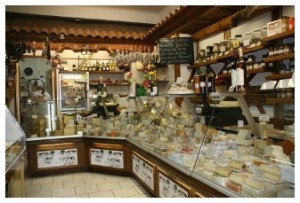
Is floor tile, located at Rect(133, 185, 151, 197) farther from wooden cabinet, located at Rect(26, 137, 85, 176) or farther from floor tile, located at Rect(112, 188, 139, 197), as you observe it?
wooden cabinet, located at Rect(26, 137, 85, 176)

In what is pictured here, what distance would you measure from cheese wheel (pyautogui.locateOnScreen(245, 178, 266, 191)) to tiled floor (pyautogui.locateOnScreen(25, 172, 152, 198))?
7.58ft

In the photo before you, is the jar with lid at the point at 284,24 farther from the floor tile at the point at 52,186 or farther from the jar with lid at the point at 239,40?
the floor tile at the point at 52,186

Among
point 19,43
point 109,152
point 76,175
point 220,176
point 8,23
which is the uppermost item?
point 8,23

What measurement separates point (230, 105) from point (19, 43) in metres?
4.24

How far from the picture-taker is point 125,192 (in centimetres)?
429

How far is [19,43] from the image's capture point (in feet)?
17.0

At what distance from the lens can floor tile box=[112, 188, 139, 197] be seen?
164 inches

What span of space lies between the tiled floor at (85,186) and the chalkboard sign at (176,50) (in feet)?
8.92

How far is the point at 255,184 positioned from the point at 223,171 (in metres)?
0.35

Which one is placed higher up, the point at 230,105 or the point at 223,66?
the point at 223,66
